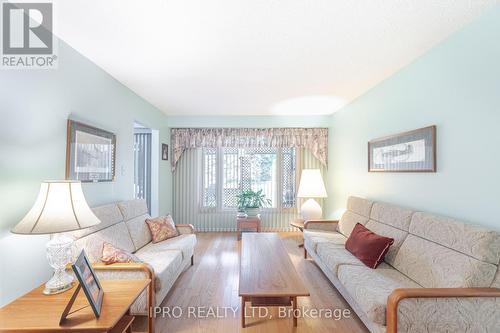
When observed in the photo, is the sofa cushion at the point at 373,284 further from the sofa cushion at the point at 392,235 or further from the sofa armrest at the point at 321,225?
the sofa armrest at the point at 321,225

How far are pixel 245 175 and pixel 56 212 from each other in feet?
12.4

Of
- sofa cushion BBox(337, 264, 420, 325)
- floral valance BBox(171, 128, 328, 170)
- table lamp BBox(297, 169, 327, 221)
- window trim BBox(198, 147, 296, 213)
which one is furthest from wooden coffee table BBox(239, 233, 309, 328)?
floral valance BBox(171, 128, 328, 170)

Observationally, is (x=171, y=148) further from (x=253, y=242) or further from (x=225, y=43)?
(x=225, y=43)

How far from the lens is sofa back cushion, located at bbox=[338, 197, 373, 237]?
3.02 m

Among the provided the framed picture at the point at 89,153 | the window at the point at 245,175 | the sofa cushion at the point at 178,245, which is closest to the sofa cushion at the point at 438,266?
the sofa cushion at the point at 178,245

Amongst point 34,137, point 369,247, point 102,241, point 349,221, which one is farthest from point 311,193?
point 34,137

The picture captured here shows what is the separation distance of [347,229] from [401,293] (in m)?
1.90

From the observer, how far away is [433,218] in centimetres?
200

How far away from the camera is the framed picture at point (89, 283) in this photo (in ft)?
4.05

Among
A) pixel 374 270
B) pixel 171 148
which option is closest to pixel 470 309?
pixel 374 270

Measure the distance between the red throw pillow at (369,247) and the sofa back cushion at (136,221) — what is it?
2472mm

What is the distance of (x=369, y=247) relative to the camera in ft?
7.69

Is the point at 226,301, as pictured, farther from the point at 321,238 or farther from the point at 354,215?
the point at 354,215

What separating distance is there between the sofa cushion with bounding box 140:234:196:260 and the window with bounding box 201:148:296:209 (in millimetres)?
1908
